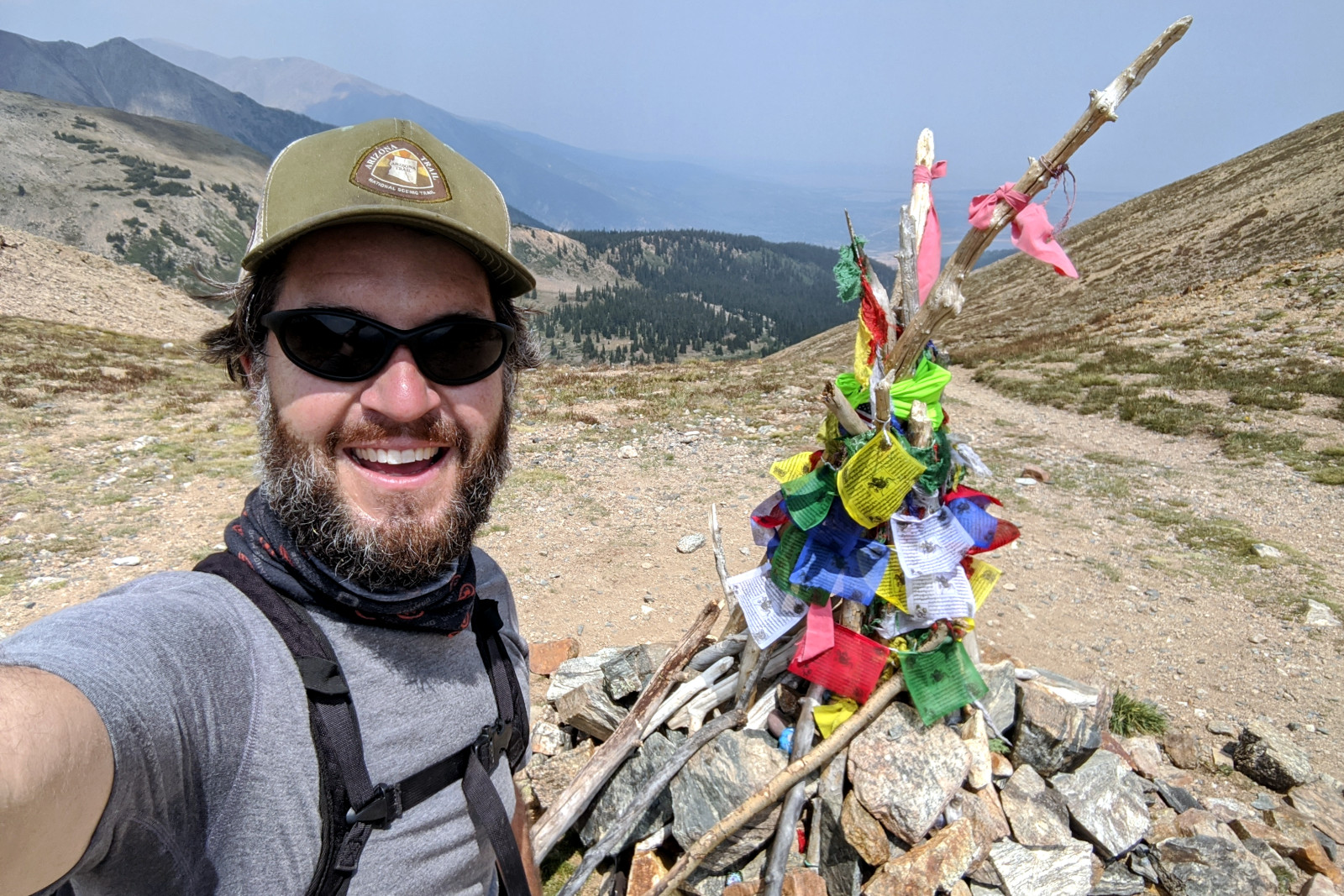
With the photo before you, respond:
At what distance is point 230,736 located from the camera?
1.29m

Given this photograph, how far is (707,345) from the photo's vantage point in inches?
6122

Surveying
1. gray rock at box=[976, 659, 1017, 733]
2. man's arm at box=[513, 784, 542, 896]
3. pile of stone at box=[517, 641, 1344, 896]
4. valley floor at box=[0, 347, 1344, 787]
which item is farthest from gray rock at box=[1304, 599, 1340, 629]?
man's arm at box=[513, 784, 542, 896]

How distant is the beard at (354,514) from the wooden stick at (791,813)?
2464 millimetres

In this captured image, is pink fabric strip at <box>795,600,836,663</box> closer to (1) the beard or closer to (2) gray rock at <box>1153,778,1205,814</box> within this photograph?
(1) the beard

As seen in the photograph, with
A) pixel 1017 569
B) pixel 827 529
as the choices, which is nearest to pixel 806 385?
Answer: pixel 1017 569

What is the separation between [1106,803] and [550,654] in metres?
4.13

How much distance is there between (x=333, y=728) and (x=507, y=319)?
1.30 metres

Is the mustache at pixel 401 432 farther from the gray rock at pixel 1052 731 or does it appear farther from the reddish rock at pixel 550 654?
the reddish rock at pixel 550 654

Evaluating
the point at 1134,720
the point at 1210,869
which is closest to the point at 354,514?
the point at 1210,869

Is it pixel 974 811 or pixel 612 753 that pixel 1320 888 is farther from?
pixel 612 753

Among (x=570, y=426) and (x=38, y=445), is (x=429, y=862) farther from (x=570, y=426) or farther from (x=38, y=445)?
(x=38, y=445)

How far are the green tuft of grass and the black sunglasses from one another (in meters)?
5.41

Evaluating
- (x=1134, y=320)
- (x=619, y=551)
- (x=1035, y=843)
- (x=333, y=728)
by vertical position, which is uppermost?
(x=1134, y=320)

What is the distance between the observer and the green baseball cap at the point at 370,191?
1.51 m
